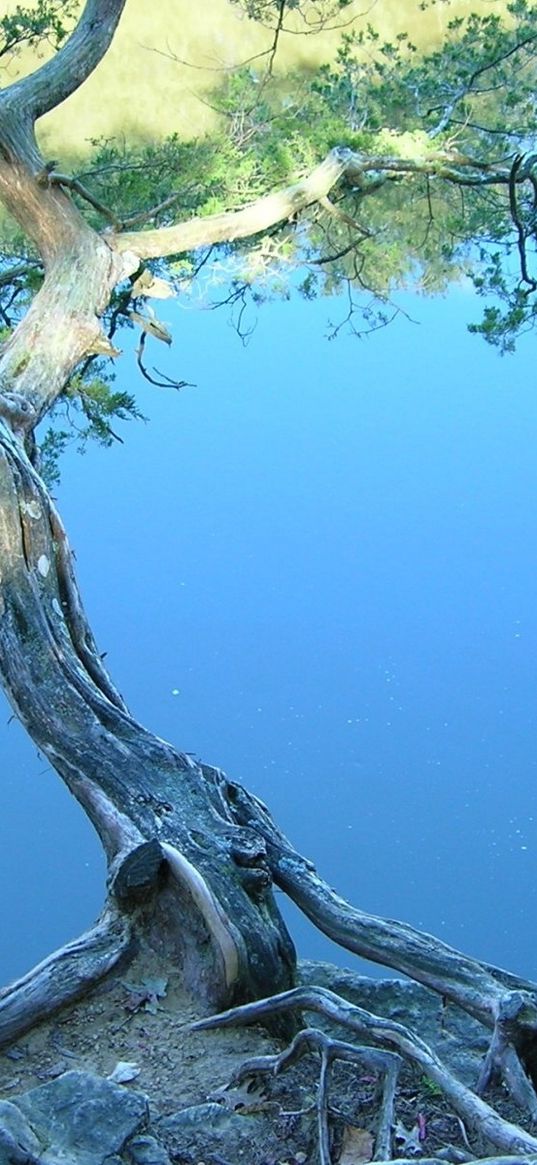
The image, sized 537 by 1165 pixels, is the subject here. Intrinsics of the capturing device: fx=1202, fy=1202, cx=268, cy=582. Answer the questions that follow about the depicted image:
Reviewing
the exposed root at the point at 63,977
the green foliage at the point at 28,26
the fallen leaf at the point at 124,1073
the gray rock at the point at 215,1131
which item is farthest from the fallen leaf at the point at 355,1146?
the green foliage at the point at 28,26

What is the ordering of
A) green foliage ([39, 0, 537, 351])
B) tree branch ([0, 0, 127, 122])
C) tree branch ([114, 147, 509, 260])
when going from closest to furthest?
tree branch ([114, 147, 509, 260]), tree branch ([0, 0, 127, 122]), green foliage ([39, 0, 537, 351])

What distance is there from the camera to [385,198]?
8.27 metres

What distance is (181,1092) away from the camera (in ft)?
6.84

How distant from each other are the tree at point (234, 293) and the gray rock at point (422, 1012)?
0.13m

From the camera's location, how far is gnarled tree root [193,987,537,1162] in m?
1.75

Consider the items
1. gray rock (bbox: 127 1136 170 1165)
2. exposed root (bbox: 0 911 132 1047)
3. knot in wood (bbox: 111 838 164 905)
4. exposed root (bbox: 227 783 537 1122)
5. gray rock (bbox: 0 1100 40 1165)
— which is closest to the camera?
gray rock (bbox: 0 1100 40 1165)

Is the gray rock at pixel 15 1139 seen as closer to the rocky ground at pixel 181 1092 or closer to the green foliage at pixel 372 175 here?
the rocky ground at pixel 181 1092

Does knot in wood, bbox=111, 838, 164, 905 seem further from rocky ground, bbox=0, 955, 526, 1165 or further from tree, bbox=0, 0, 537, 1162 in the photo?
rocky ground, bbox=0, 955, 526, 1165

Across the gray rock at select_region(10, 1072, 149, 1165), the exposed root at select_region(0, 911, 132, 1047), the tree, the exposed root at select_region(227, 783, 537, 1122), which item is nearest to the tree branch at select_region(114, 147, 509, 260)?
the tree

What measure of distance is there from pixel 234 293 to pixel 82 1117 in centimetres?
586

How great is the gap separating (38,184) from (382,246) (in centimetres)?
257

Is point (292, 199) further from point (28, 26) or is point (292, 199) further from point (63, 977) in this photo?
point (63, 977)

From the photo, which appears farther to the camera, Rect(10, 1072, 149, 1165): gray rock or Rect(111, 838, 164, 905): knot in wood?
Rect(111, 838, 164, 905): knot in wood

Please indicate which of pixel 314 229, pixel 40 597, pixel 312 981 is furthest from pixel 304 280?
pixel 312 981
